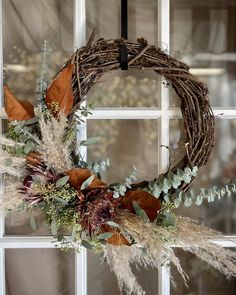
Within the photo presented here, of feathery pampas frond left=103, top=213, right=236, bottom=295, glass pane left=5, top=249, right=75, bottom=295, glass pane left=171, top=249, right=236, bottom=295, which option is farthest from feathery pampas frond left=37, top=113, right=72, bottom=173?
glass pane left=171, top=249, right=236, bottom=295

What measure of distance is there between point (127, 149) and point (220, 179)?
30 centimetres

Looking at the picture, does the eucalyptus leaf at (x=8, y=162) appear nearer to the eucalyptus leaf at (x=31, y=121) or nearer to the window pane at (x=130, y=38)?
the eucalyptus leaf at (x=31, y=121)

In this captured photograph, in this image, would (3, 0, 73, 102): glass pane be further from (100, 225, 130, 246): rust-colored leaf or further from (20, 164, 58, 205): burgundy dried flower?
(100, 225, 130, 246): rust-colored leaf

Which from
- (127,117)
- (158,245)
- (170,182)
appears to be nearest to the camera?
(158,245)

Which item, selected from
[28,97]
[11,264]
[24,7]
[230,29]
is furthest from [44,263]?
[230,29]

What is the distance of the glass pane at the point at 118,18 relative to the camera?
4.30 feet

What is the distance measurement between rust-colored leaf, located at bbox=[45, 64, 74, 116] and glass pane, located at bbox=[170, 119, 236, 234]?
47 cm

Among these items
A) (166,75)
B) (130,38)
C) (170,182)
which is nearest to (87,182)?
(170,182)

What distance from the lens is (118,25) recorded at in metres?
1.31

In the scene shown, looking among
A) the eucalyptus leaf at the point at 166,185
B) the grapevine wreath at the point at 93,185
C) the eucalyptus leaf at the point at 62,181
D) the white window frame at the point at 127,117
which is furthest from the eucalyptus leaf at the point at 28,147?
the eucalyptus leaf at the point at 166,185

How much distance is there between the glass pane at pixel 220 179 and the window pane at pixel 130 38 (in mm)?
232

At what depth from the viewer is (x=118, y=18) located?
51.7 inches

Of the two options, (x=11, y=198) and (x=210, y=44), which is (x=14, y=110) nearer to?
(x=11, y=198)

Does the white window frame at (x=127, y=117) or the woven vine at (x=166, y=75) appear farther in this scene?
the white window frame at (x=127, y=117)
